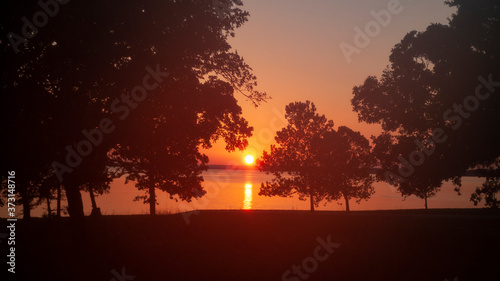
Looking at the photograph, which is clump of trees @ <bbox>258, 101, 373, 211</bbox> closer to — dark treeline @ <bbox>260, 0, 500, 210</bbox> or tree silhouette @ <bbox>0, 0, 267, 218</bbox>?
dark treeline @ <bbox>260, 0, 500, 210</bbox>

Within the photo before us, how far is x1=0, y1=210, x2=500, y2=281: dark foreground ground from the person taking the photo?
40.7 ft

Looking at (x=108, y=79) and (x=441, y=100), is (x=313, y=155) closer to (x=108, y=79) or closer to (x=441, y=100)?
(x=441, y=100)

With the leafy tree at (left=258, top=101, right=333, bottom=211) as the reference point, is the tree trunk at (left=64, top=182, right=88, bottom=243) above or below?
below

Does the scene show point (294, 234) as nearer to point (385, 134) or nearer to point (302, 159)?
point (385, 134)

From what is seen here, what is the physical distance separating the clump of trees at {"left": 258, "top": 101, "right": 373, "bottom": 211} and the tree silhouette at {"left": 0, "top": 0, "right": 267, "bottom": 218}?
107 ft

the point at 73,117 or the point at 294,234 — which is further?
the point at 294,234

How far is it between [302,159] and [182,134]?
1354 inches

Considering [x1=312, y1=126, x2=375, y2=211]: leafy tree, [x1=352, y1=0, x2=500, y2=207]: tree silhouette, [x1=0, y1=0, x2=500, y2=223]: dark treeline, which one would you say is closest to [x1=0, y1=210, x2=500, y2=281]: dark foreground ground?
[x1=0, y1=0, x2=500, y2=223]: dark treeline

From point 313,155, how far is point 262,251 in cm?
3456

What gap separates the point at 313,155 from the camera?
48312mm

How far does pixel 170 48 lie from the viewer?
13984 mm

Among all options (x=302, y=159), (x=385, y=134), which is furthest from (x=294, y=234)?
(x=302, y=159)

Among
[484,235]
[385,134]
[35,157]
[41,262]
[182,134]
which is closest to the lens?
[41,262]

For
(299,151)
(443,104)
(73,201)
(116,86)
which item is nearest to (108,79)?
(116,86)
